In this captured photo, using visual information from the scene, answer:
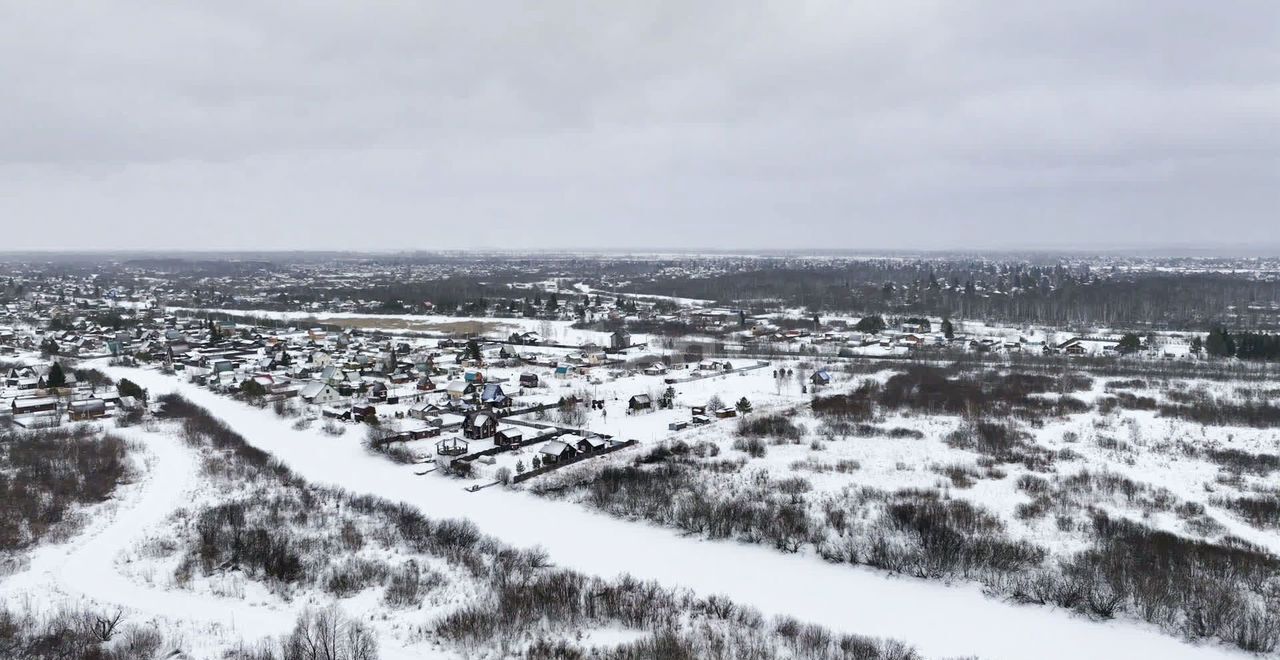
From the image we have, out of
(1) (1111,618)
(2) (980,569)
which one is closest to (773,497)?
(2) (980,569)

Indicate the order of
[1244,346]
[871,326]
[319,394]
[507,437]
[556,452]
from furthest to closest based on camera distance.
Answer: [871,326]
[1244,346]
[319,394]
[507,437]
[556,452]

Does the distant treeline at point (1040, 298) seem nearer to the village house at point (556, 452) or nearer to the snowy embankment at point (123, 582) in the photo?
the village house at point (556, 452)

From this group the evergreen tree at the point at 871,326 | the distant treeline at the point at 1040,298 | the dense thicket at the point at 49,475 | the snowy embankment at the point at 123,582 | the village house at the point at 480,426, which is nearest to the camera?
the snowy embankment at the point at 123,582

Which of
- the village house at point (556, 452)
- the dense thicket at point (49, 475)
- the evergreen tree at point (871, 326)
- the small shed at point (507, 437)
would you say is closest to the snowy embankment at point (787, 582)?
the village house at point (556, 452)

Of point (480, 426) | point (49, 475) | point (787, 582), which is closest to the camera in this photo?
point (787, 582)

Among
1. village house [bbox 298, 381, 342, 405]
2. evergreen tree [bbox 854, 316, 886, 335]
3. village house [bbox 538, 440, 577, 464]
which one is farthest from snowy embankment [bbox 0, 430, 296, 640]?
evergreen tree [bbox 854, 316, 886, 335]

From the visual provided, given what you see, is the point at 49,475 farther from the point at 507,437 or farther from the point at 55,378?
the point at 55,378

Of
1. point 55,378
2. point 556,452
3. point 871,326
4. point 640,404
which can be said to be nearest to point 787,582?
point 556,452

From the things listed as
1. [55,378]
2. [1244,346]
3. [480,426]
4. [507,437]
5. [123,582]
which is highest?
[1244,346]

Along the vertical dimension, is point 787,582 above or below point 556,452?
below
